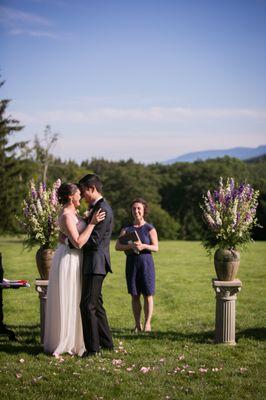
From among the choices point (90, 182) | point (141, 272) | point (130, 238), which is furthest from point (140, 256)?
point (90, 182)

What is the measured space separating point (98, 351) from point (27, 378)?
1165 mm

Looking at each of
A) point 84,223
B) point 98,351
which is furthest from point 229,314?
point 84,223

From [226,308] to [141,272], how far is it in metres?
1.54

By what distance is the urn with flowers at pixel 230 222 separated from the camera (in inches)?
275

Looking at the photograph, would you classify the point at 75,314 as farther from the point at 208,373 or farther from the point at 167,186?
the point at 167,186

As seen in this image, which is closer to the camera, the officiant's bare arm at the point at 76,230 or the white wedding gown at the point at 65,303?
the officiant's bare arm at the point at 76,230

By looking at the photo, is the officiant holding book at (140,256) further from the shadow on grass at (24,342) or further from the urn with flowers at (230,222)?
the shadow on grass at (24,342)

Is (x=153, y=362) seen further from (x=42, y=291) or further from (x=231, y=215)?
(x=231, y=215)

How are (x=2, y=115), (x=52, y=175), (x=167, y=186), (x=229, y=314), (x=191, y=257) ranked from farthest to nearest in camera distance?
(x=167, y=186) < (x=52, y=175) < (x=2, y=115) < (x=191, y=257) < (x=229, y=314)

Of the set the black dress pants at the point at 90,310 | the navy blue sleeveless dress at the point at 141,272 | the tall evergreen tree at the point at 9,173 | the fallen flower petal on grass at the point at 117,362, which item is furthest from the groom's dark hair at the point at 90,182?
the tall evergreen tree at the point at 9,173

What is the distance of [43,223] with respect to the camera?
7.06m

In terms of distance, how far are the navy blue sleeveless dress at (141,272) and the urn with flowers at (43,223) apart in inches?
57.2

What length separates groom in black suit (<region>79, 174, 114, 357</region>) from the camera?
628 cm

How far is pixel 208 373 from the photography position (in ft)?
19.1
